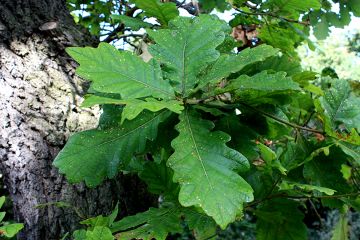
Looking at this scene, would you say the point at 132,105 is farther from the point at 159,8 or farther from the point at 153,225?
the point at 159,8

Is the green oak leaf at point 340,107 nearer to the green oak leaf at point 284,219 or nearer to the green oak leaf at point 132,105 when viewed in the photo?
the green oak leaf at point 284,219

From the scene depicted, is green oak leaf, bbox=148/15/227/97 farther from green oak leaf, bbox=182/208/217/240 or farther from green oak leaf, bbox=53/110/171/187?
green oak leaf, bbox=182/208/217/240

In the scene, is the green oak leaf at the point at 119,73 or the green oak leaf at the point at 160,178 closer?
the green oak leaf at the point at 119,73

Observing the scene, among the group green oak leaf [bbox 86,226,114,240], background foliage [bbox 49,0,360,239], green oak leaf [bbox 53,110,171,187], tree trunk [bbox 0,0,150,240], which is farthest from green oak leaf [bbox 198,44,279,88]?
tree trunk [bbox 0,0,150,240]

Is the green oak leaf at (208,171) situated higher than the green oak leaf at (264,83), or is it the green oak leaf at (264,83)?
the green oak leaf at (264,83)

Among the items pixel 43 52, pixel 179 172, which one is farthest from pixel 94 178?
pixel 43 52

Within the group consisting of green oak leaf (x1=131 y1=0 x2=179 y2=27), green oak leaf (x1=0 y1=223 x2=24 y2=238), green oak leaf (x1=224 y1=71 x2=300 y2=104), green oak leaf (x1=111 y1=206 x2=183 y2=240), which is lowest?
green oak leaf (x1=0 y1=223 x2=24 y2=238)

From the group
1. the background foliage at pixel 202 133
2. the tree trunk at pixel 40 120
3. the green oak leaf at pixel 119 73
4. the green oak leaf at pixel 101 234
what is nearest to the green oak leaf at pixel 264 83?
the background foliage at pixel 202 133
